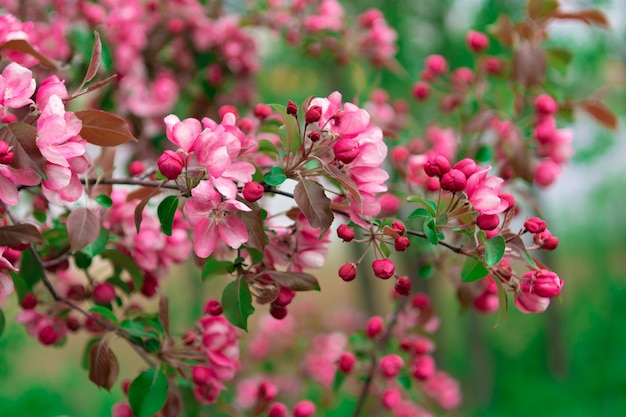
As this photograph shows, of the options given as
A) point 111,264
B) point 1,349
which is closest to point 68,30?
point 111,264

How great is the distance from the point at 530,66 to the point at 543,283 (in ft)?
2.53

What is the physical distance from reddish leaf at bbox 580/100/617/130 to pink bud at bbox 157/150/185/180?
106 cm

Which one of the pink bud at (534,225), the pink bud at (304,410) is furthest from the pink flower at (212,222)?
the pink bud at (304,410)

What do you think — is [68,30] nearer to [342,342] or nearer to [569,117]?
[569,117]

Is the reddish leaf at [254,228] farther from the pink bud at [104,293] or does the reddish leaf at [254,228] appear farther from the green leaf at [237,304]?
the pink bud at [104,293]

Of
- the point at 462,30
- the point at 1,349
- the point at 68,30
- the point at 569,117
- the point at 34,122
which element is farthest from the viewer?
the point at 462,30

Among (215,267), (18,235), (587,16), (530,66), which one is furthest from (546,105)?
(18,235)

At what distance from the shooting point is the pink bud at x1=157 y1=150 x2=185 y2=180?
0.75m

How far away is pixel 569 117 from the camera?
1.53 m

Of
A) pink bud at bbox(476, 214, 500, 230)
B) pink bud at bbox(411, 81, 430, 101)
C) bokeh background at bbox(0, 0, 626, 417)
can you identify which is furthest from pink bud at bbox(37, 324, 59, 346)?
bokeh background at bbox(0, 0, 626, 417)

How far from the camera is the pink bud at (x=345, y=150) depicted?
784 mm

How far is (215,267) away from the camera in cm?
93

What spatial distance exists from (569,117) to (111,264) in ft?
3.46

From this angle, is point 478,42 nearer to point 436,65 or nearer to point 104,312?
point 436,65
